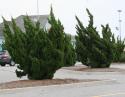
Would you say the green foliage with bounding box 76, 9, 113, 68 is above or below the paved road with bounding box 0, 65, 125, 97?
above

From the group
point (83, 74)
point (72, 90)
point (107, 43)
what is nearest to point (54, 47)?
point (72, 90)

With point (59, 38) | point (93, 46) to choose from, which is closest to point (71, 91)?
point (59, 38)

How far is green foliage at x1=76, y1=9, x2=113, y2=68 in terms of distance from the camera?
3291 cm

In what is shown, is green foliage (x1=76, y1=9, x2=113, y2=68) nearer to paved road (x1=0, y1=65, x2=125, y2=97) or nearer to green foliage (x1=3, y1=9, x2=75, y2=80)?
green foliage (x1=3, y1=9, x2=75, y2=80)

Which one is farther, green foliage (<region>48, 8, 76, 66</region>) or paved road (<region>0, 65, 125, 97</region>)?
green foliage (<region>48, 8, 76, 66</region>)

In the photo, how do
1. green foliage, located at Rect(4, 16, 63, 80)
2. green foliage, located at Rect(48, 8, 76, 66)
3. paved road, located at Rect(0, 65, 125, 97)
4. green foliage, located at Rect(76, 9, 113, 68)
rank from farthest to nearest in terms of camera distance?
green foliage, located at Rect(76, 9, 113, 68)
green foliage, located at Rect(48, 8, 76, 66)
green foliage, located at Rect(4, 16, 63, 80)
paved road, located at Rect(0, 65, 125, 97)

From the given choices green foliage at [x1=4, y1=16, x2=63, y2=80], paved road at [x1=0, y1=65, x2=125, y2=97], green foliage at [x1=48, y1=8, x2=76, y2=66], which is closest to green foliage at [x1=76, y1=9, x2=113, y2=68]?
green foliage at [x1=48, y1=8, x2=76, y2=66]

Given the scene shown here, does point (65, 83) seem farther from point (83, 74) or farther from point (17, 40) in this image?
point (83, 74)

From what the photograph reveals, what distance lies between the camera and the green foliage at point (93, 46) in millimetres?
32906

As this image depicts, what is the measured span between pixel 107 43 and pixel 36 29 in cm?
1166

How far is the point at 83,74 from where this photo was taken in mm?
30391

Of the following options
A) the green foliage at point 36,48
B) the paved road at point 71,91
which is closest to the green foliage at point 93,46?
the green foliage at point 36,48

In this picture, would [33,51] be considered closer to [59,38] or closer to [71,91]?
[59,38]

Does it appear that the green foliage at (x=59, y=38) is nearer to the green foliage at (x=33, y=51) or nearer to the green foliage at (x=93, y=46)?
the green foliage at (x=33, y=51)
